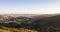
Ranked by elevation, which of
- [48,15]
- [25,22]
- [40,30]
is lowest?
[40,30]

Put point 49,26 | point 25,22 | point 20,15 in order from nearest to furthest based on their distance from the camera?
1. point 49,26
2. point 25,22
3. point 20,15

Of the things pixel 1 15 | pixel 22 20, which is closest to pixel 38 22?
pixel 22 20

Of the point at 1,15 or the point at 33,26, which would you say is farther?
the point at 1,15

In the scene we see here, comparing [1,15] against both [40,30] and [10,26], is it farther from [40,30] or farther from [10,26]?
[40,30]

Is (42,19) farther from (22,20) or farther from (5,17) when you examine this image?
(5,17)

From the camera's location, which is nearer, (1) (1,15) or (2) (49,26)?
(2) (49,26)

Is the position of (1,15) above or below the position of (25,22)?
above

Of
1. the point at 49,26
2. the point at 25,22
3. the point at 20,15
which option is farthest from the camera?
the point at 20,15

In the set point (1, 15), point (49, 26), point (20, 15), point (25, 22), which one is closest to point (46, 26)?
point (49, 26)

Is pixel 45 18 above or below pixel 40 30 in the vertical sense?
above
